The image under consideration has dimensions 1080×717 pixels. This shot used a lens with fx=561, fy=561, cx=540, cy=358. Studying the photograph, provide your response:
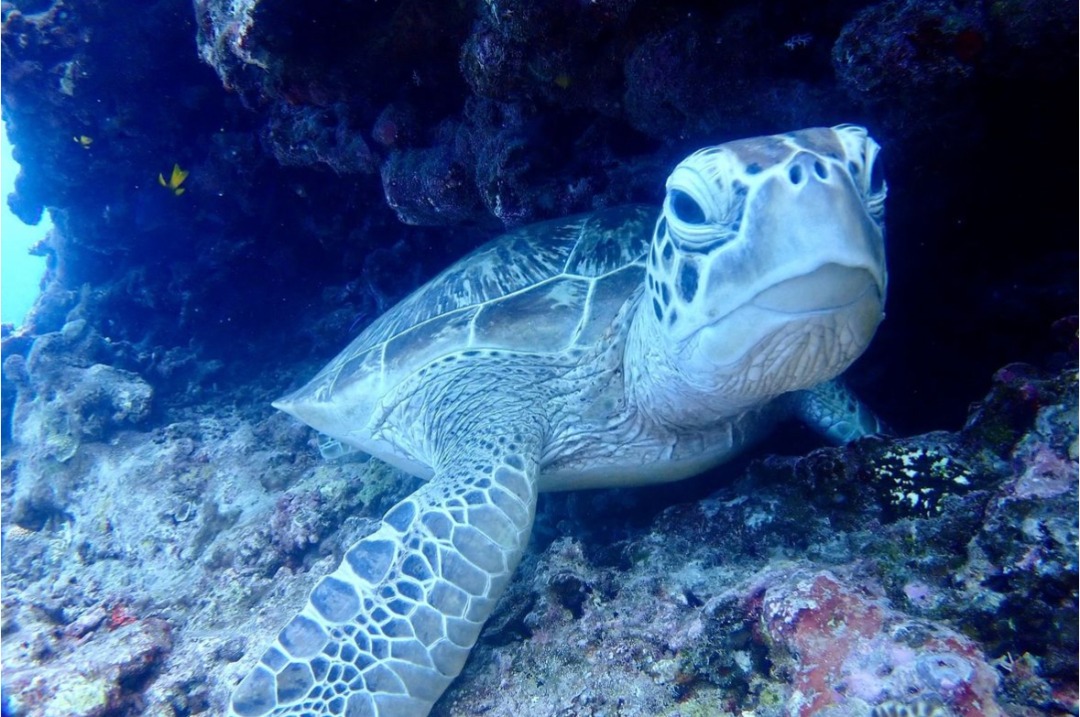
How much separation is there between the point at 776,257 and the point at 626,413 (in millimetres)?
1189

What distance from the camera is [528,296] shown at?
286 cm

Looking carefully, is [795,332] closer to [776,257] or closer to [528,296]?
[776,257]

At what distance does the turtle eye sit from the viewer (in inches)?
58.9

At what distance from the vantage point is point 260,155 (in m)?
5.30

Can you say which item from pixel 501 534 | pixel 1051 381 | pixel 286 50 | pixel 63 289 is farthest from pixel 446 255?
pixel 63 289

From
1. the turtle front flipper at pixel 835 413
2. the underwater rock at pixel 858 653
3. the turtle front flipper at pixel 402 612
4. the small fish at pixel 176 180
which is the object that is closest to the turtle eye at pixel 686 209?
the underwater rock at pixel 858 653

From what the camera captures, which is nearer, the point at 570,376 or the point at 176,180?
the point at 570,376

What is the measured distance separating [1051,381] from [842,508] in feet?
2.23

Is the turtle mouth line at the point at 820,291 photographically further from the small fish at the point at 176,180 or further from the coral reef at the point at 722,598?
the small fish at the point at 176,180

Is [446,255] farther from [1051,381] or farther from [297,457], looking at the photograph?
[1051,381]

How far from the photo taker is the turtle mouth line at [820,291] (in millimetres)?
1324

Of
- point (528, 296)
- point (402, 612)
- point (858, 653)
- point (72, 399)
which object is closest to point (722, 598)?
point (858, 653)

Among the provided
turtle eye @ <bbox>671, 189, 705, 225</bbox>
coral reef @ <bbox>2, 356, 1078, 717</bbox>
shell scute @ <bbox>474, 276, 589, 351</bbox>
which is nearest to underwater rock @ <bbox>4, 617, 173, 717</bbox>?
Result: coral reef @ <bbox>2, 356, 1078, 717</bbox>

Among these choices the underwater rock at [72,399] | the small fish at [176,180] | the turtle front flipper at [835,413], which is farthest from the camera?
the small fish at [176,180]
